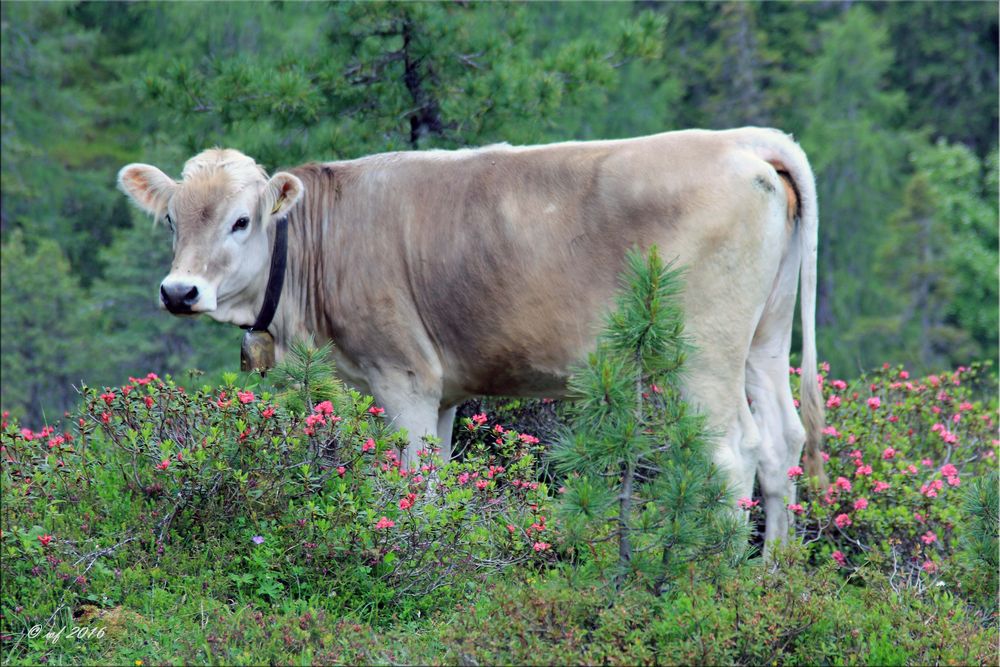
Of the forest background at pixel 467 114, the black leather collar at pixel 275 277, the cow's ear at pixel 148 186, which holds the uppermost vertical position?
the cow's ear at pixel 148 186

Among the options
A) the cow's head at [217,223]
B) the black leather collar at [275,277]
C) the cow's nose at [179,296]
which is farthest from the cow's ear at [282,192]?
the cow's nose at [179,296]

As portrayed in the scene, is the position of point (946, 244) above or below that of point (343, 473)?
below

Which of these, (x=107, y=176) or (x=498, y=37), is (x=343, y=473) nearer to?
(x=498, y=37)

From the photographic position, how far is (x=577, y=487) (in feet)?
15.2

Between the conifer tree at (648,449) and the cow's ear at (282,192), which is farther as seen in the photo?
the cow's ear at (282,192)

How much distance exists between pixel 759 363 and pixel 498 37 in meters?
4.48

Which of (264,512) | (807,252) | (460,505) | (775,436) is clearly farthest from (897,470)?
(264,512)

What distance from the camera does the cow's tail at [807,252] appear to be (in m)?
6.15

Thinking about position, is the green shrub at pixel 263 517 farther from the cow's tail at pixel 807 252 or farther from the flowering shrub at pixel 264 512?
the cow's tail at pixel 807 252

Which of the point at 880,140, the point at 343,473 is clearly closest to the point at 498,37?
the point at 343,473

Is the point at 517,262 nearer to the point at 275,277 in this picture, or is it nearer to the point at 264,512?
the point at 275,277

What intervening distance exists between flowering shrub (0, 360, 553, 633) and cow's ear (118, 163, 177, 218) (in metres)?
1.27

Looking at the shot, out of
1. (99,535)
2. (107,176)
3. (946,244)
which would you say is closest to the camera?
(99,535)

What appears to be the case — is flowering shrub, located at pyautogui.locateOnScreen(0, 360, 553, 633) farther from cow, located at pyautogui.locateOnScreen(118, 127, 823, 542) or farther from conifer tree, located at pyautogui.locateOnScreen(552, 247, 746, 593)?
conifer tree, located at pyautogui.locateOnScreen(552, 247, 746, 593)
